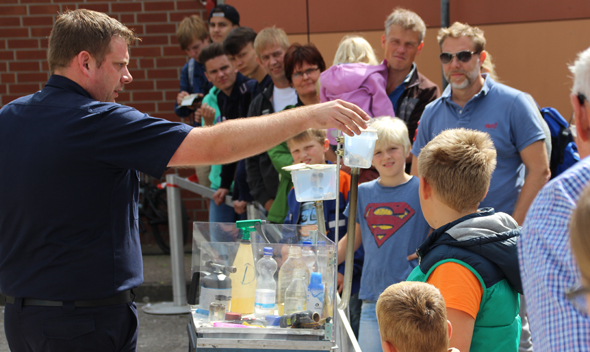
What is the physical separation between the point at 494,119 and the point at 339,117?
1671 millimetres

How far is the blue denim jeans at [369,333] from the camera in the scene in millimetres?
→ 2936

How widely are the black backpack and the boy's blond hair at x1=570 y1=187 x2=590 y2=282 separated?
114 inches

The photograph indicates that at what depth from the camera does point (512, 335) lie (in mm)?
1873

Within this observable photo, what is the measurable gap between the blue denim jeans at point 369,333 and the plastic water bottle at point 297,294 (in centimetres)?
102

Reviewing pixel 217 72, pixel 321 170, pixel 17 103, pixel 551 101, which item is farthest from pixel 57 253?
pixel 551 101

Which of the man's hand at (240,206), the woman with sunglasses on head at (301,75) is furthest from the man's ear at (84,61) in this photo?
the man's hand at (240,206)

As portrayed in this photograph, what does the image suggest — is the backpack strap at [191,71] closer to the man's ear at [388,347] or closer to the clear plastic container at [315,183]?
the clear plastic container at [315,183]

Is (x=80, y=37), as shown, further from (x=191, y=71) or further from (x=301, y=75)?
(x=191, y=71)

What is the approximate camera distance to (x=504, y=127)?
3.34 metres

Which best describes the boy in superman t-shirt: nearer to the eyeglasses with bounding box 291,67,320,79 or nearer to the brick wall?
the eyeglasses with bounding box 291,67,320,79

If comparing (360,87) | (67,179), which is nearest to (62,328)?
(67,179)

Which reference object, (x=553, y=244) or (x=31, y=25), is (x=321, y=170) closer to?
(x=553, y=244)

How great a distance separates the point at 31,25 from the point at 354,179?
599 centimetres

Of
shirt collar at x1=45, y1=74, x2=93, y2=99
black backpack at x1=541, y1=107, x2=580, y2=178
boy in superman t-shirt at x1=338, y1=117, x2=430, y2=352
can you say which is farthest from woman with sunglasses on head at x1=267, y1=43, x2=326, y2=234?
shirt collar at x1=45, y1=74, x2=93, y2=99
